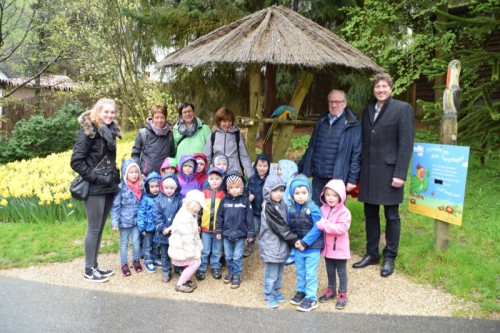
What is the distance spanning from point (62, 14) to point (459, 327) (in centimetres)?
1548

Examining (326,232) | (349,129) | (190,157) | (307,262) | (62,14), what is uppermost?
(62,14)

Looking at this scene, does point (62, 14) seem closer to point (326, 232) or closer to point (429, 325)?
point (326, 232)

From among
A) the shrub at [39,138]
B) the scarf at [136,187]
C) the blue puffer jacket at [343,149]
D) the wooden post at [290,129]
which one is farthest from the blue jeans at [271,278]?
the shrub at [39,138]

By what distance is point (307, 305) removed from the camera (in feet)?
13.2

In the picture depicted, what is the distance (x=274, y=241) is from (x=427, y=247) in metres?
2.23

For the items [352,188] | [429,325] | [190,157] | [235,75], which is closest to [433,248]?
[352,188]

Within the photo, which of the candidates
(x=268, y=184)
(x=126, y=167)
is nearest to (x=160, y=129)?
(x=126, y=167)

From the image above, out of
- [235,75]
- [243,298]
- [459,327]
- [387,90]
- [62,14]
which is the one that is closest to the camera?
[459,327]

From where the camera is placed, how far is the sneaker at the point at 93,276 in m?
4.70

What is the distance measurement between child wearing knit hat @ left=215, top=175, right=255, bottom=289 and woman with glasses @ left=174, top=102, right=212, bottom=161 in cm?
94

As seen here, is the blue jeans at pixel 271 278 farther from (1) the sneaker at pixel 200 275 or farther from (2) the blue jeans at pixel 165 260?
(2) the blue jeans at pixel 165 260

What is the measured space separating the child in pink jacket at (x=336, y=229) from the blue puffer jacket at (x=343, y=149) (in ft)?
2.31

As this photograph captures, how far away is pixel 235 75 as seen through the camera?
12125mm

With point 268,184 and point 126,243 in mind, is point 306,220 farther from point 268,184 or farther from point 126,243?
point 126,243
